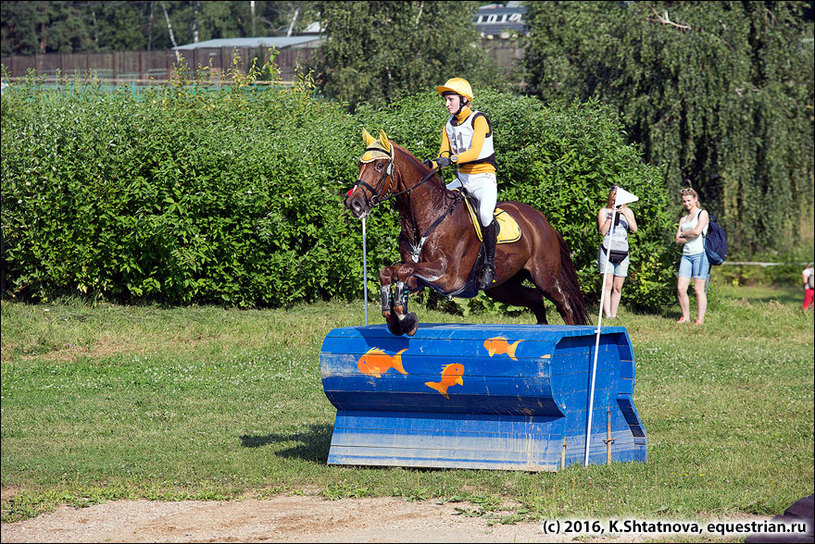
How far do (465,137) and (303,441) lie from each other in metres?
3.42

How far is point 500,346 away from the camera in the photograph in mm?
8359

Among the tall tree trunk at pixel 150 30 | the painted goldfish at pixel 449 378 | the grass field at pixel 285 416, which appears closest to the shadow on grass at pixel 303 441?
the grass field at pixel 285 416

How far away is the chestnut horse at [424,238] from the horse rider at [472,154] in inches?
5.9

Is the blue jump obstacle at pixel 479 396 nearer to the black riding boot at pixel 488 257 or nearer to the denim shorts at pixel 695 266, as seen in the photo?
the black riding boot at pixel 488 257

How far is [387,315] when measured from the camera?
854cm

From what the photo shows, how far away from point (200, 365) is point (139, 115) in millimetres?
5034

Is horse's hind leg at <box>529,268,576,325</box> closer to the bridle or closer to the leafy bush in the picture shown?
the bridle

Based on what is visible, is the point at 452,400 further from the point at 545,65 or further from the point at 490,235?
the point at 545,65

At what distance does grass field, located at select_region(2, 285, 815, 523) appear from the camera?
802cm

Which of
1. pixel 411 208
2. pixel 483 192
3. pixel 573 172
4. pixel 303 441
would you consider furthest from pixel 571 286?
pixel 573 172

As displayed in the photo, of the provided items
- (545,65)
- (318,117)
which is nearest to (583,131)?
(318,117)

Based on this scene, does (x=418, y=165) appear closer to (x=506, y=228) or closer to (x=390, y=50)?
(x=506, y=228)

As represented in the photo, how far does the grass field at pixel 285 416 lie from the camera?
8.02 meters

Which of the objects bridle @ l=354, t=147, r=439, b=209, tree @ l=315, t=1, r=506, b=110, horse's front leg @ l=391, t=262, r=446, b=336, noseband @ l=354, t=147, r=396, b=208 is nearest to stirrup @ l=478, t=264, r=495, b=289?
horse's front leg @ l=391, t=262, r=446, b=336
